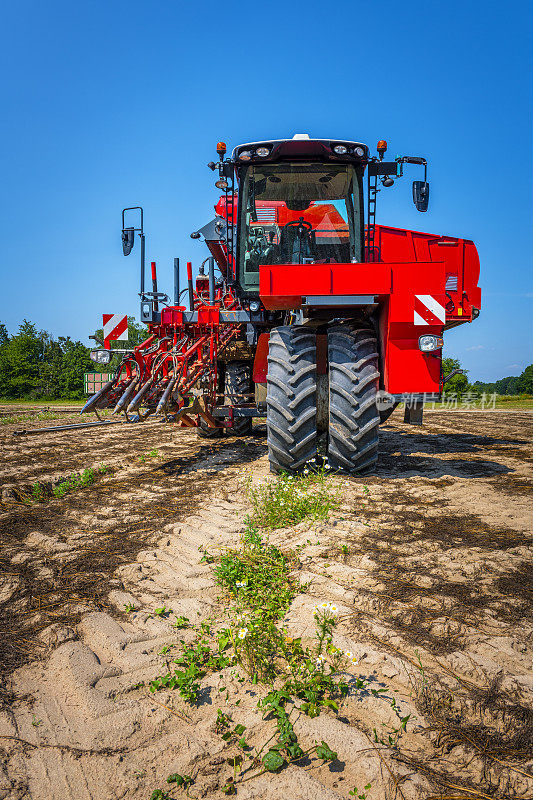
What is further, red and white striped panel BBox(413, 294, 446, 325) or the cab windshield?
the cab windshield

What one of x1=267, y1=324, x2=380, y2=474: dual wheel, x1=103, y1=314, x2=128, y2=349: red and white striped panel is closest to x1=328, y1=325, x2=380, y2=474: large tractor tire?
x1=267, y1=324, x2=380, y2=474: dual wheel

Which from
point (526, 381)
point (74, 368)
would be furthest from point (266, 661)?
point (526, 381)

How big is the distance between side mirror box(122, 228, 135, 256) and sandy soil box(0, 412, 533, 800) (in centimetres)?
314

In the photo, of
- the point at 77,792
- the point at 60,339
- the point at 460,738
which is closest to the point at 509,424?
the point at 460,738

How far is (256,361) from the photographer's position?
5.95 metres

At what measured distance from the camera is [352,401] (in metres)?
4.51

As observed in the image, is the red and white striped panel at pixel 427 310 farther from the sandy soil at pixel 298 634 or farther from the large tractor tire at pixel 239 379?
the large tractor tire at pixel 239 379

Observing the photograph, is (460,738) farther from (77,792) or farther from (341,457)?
(341,457)

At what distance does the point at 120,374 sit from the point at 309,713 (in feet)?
16.4

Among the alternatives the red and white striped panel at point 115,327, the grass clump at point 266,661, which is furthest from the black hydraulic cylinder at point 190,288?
the grass clump at point 266,661

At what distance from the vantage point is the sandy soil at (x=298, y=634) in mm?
1601

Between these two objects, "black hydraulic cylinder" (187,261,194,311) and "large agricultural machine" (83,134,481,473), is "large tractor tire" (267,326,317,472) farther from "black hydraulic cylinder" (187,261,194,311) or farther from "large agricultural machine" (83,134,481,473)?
"black hydraulic cylinder" (187,261,194,311)

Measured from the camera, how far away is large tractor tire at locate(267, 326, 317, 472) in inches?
180

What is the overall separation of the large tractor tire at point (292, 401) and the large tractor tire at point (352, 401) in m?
0.19
